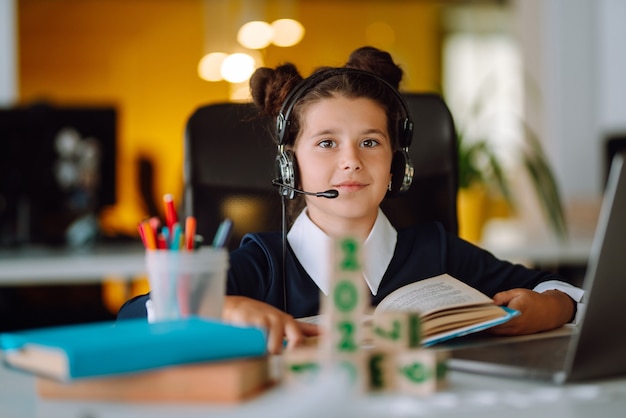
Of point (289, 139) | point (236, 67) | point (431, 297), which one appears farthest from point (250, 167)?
point (236, 67)

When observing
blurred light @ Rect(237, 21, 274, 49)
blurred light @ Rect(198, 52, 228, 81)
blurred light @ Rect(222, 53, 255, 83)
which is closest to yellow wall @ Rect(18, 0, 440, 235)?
blurred light @ Rect(198, 52, 228, 81)

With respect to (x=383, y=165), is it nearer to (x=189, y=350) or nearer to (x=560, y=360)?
(x=560, y=360)

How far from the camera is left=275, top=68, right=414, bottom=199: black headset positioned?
1158mm

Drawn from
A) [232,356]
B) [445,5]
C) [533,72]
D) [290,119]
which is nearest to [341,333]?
[232,356]

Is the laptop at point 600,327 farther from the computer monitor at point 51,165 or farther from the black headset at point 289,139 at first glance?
the computer monitor at point 51,165

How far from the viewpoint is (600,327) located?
742mm

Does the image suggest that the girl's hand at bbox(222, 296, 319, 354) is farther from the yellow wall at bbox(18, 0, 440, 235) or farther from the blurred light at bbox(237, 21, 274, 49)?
the yellow wall at bbox(18, 0, 440, 235)

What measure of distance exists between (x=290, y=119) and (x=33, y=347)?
62cm

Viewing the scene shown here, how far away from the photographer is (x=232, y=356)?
2.26ft

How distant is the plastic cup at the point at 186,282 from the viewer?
797 millimetres

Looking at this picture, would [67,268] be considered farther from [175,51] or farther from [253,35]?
[175,51]

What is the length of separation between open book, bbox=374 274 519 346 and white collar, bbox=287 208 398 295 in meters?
0.17

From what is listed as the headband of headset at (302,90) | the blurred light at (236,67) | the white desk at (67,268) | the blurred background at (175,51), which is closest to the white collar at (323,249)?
the headband of headset at (302,90)

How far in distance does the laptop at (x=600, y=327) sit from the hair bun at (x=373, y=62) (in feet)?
1.79
